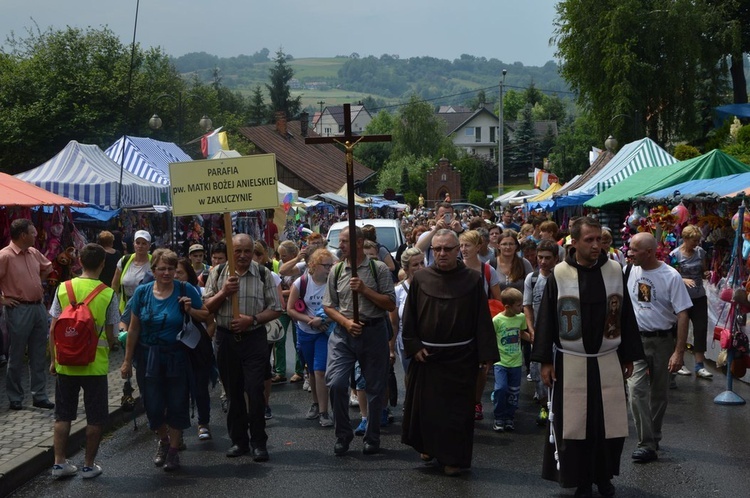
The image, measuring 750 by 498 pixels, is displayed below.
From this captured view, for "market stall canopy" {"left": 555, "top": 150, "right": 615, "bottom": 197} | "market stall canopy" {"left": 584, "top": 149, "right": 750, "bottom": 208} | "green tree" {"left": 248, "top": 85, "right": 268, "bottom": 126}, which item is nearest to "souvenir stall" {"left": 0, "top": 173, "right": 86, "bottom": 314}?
"market stall canopy" {"left": 584, "top": 149, "right": 750, "bottom": 208}

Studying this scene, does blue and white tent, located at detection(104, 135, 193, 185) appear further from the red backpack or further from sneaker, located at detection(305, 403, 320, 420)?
the red backpack

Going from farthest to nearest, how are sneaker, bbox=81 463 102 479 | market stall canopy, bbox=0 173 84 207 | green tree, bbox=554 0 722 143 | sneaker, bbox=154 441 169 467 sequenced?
green tree, bbox=554 0 722 143
market stall canopy, bbox=0 173 84 207
sneaker, bbox=154 441 169 467
sneaker, bbox=81 463 102 479

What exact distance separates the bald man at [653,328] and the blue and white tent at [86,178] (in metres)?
14.2

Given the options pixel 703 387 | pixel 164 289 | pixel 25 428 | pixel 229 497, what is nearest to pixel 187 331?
pixel 164 289

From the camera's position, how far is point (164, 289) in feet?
25.7

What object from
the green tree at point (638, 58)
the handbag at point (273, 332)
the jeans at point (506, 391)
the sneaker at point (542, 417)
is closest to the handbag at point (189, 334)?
the handbag at point (273, 332)

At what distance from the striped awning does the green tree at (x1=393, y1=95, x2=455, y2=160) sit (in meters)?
88.7

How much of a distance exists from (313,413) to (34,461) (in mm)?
2894

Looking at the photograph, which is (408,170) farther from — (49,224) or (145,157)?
(49,224)

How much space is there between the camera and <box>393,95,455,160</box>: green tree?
115m

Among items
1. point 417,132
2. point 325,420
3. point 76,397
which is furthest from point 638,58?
point 417,132

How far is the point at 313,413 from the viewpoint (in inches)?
385

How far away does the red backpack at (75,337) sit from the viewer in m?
7.40

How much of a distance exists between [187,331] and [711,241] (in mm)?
9190
